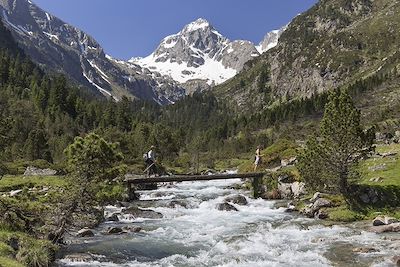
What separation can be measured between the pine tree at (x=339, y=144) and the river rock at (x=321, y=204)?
1385 millimetres

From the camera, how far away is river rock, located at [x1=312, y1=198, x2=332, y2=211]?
42.3m

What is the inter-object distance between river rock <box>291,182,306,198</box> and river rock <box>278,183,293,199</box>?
60 centimetres

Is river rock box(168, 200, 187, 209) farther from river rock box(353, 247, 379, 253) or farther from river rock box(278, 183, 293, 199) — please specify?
river rock box(353, 247, 379, 253)

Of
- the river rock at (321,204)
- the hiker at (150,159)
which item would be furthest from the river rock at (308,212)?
the hiker at (150,159)

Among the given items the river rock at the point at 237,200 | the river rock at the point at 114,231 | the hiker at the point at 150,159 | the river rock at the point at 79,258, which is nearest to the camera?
the river rock at the point at 79,258

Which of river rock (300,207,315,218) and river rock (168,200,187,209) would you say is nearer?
river rock (300,207,315,218)

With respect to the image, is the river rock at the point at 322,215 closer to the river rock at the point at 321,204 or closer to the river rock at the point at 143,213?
the river rock at the point at 321,204

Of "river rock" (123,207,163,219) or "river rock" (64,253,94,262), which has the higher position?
"river rock" (123,207,163,219)

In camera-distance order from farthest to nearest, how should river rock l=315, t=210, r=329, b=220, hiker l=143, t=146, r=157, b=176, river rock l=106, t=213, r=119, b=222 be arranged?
hiker l=143, t=146, r=157, b=176 → river rock l=106, t=213, r=119, b=222 → river rock l=315, t=210, r=329, b=220

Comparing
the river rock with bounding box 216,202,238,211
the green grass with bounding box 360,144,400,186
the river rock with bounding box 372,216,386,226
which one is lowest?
the river rock with bounding box 372,216,386,226

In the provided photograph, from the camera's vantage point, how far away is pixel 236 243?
32.9 metres

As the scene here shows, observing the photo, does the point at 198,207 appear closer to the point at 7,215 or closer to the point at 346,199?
the point at 346,199

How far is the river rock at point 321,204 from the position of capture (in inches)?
Answer: 1666

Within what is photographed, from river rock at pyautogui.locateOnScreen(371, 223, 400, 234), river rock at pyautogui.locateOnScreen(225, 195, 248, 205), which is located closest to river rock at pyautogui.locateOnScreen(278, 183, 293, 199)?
river rock at pyautogui.locateOnScreen(225, 195, 248, 205)
